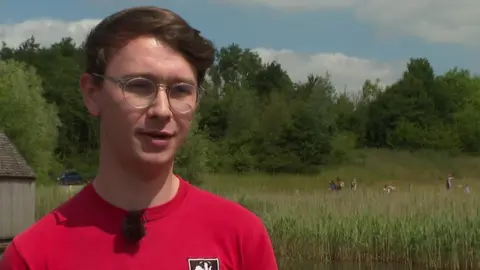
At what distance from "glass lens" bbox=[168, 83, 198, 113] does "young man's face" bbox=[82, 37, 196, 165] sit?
0.01 meters

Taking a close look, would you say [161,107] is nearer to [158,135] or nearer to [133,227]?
[158,135]

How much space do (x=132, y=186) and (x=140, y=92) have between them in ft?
0.69

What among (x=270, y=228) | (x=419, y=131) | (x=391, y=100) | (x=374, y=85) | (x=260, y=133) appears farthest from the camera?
(x=374, y=85)

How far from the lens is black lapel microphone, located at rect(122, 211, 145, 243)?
1625 millimetres

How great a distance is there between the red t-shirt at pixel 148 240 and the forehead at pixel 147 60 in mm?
281

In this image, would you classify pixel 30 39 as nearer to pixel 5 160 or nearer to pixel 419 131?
pixel 419 131

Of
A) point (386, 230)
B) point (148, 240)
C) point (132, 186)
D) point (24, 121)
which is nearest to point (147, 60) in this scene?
point (132, 186)

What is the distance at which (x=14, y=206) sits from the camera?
15.5m

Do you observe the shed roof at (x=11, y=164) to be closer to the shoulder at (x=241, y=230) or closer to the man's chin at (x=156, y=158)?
the shoulder at (x=241, y=230)

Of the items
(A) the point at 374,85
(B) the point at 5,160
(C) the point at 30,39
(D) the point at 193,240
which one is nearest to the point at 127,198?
(D) the point at 193,240

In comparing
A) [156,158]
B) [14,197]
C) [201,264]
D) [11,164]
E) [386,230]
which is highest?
[156,158]

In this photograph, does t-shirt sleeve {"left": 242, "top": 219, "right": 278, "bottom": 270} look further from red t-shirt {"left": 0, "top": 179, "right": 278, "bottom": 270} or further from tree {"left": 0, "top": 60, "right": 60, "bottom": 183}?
tree {"left": 0, "top": 60, "right": 60, "bottom": 183}

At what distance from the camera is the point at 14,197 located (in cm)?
1557

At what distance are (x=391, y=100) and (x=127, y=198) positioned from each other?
62970 mm
